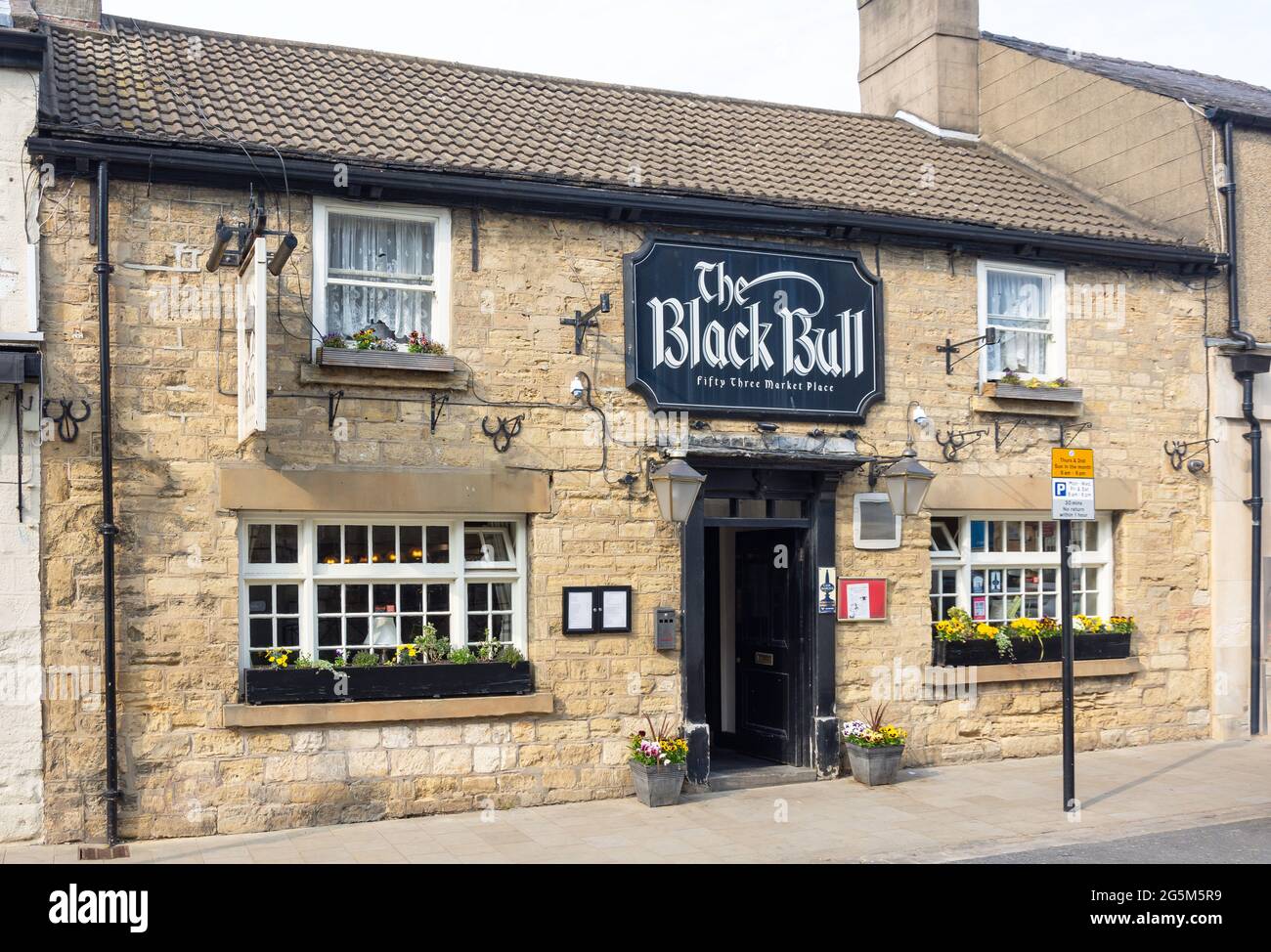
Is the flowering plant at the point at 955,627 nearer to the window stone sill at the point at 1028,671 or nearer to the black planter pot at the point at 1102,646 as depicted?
the window stone sill at the point at 1028,671

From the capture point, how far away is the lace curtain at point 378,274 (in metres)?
11.2

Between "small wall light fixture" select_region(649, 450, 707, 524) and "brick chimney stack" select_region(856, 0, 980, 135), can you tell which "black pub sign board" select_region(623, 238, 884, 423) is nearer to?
"small wall light fixture" select_region(649, 450, 707, 524)

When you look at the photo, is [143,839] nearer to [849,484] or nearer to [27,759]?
[27,759]

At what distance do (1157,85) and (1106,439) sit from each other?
4.72 metres

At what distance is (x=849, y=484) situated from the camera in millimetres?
12680

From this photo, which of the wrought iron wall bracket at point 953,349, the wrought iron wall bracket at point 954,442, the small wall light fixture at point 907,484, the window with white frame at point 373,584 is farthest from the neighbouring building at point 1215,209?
the window with white frame at point 373,584

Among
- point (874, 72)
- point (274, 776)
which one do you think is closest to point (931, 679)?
point (274, 776)

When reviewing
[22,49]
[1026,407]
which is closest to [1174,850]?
[1026,407]

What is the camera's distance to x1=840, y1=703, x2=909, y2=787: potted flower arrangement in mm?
12031

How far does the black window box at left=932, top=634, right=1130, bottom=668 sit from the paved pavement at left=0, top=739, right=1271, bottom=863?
1120mm

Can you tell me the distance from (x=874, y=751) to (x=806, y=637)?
1.25 m

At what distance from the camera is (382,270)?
1131 cm

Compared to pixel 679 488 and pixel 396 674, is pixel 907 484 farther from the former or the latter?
Answer: pixel 396 674

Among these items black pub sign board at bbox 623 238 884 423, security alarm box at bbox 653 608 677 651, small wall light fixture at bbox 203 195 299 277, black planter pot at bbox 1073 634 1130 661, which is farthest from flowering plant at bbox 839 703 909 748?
small wall light fixture at bbox 203 195 299 277
